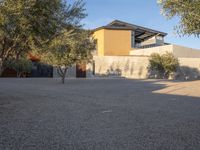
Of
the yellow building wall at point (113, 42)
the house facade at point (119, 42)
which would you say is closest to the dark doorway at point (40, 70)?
the house facade at point (119, 42)

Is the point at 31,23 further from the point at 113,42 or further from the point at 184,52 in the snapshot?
the point at 113,42

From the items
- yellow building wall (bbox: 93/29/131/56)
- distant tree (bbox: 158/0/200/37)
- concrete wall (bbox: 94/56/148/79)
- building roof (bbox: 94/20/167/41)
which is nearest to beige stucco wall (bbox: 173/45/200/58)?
concrete wall (bbox: 94/56/148/79)

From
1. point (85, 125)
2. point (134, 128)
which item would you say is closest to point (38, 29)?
point (85, 125)

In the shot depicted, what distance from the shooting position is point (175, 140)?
7.56 metres

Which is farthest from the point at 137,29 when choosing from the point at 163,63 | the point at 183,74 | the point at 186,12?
the point at 186,12

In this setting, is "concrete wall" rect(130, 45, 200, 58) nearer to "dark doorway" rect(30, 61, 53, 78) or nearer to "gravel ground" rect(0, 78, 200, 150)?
"dark doorway" rect(30, 61, 53, 78)

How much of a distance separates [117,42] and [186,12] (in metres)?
58.3

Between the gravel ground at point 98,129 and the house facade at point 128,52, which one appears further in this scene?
the house facade at point 128,52

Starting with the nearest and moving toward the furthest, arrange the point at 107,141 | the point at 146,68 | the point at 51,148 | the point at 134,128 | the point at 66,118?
the point at 51,148 → the point at 107,141 → the point at 134,128 → the point at 66,118 → the point at 146,68

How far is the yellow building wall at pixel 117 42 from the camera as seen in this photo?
6594 centimetres

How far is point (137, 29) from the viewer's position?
7288 cm

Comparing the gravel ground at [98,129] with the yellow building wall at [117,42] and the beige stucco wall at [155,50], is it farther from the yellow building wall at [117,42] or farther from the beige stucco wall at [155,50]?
the yellow building wall at [117,42]

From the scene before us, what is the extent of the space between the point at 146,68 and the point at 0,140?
48695 millimetres

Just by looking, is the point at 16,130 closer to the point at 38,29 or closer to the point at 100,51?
the point at 38,29
